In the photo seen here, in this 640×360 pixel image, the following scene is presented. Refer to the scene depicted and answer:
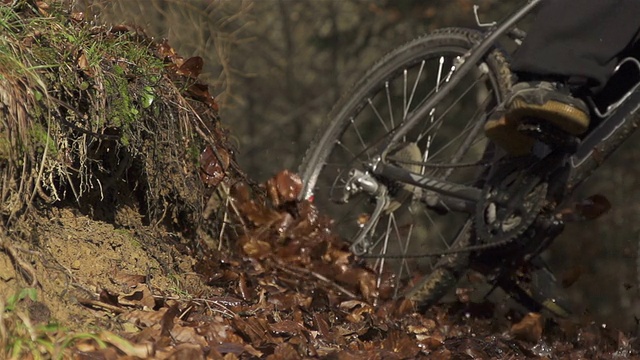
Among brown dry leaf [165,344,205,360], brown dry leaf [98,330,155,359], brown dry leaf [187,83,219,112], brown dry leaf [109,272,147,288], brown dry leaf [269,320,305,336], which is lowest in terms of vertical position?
brown dry leaf [98,330,155,359]

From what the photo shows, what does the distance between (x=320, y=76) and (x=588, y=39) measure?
132 inches

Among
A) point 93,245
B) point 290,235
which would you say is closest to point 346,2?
point 290,235

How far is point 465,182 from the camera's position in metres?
4.44

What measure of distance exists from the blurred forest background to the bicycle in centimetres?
134

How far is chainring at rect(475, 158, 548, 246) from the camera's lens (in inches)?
150

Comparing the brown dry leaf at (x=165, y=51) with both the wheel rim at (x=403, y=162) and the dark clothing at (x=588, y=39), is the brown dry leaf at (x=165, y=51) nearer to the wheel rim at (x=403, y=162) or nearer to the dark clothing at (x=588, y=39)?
the wheel rim at (x=403, y=162)

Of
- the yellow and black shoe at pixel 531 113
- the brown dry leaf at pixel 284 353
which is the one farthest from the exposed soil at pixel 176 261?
the yellow and black shoe at pixel 531 113

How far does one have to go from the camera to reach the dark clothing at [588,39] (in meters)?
3.59

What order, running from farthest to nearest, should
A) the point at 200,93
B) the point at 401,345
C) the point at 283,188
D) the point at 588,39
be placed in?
the point at 283,188 → the point at 200,93 → the point at 588,39 → the point at 401,345

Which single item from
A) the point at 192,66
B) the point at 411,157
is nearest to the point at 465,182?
the point at 411,157

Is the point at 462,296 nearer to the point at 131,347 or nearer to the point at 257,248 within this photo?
the point at 257,248

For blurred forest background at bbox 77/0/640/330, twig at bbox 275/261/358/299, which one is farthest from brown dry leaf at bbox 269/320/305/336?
blurred forest background at bbox 77/0/640/330

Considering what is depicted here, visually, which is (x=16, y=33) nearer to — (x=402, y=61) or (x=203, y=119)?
(x=203, y=119)

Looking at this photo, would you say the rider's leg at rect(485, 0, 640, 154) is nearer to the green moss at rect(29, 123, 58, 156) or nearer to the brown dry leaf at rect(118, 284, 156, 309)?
the brown dry leaf at rect(118, 284, 156, 309)
